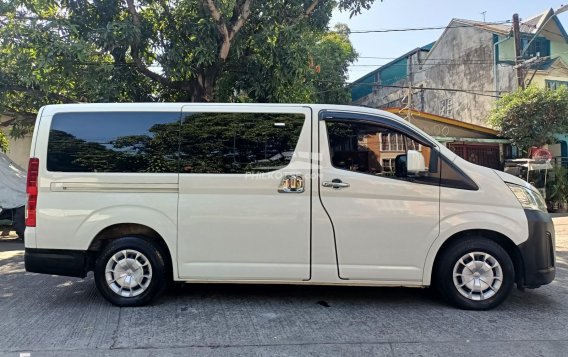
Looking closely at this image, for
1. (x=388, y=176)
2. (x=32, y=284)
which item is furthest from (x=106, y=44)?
(x=388, y=176)

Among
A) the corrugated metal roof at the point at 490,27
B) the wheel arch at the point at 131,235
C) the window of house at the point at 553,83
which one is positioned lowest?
the wheel arch at the point at 131,235

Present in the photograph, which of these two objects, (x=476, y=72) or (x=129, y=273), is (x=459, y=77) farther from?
(x=129, y=273)

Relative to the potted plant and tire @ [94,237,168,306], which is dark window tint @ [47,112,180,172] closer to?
tire @ [94,237,168,306]

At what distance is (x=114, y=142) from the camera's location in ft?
15.6

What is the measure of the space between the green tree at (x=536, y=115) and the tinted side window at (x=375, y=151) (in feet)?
40.3

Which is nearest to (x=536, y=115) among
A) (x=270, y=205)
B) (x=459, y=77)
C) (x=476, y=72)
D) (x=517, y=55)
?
(x=517, y=55)

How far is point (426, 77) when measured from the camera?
24984mm

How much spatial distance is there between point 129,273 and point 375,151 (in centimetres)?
287

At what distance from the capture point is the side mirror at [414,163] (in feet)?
15.0

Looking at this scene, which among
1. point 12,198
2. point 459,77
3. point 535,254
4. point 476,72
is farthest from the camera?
point 459,77

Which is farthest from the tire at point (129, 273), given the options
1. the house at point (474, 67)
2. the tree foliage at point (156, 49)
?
the house at point (474, 67)

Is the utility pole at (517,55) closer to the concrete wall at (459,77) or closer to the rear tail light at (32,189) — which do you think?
the concrete wall at (459,77)

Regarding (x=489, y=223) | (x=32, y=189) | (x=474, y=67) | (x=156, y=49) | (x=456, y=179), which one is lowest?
(x=489, y=223)

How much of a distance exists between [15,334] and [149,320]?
1.14 m
